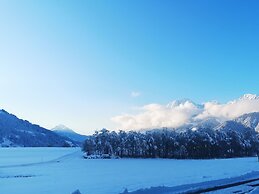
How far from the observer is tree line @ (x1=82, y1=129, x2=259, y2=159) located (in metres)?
130

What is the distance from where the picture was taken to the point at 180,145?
433ft

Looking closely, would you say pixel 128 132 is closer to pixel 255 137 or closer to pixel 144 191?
pixel 255 137

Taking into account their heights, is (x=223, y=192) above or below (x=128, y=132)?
below

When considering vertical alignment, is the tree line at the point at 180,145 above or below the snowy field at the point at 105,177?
above

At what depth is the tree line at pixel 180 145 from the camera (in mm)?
129875

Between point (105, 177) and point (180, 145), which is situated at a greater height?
point (180, 145)

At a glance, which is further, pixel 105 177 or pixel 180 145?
pixel 180 145

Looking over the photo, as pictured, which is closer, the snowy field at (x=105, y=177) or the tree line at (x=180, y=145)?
the snowy field at (x=105, y=177)

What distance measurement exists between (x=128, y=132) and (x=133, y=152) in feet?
60.1

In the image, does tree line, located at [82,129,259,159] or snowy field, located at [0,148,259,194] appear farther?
tree line, located at [82,129,259,159]

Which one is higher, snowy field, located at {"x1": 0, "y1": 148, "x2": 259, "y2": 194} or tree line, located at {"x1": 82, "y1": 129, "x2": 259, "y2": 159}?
tree line, located at {"x1": 82, "y1": 129, "x2": 259, "y2": 159}

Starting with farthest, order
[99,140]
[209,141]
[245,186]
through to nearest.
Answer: [99,140]
[209,141]
[245,186]

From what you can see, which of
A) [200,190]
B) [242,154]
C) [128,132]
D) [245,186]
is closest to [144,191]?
[200,190]

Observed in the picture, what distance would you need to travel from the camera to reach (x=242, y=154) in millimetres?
136875
